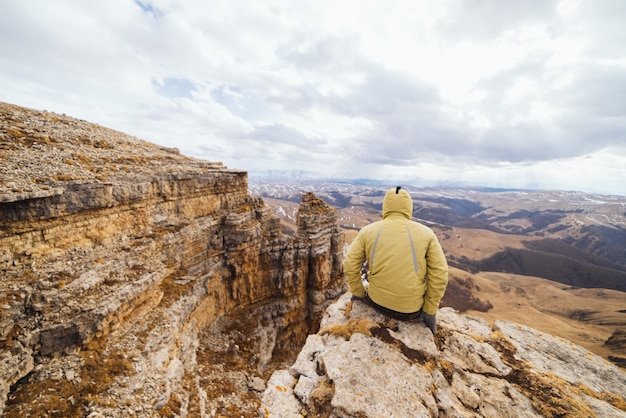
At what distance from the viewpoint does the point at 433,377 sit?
6848 millimetres

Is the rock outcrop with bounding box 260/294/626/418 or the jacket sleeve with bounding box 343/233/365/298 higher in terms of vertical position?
the jacket sleeve with bounding box 343/233/365/298

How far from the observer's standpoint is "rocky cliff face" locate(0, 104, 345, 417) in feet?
32.3

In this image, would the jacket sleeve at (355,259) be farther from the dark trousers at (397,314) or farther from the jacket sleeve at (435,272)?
the jacket sleeve at (435,272)

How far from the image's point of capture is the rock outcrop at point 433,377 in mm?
6047

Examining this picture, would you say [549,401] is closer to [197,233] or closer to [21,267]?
[21,267]

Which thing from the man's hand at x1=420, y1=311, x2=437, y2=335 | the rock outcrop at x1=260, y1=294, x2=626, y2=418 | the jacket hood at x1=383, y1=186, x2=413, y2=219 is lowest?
the rock outcrop at x1=260, y1=294, x2=626, y2=418

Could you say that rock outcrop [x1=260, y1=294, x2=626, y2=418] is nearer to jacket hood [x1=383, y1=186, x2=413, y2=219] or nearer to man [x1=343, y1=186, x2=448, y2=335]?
man [x1=343, y1=186, x2=448, y2=335]

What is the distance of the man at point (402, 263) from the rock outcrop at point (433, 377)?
86 centimetres

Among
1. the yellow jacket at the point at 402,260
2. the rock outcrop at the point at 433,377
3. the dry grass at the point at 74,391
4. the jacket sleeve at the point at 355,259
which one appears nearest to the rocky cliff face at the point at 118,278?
the dry grass at the point at 74,391

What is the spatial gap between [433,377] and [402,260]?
3.23m

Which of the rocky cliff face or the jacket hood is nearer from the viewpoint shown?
the jacket hood

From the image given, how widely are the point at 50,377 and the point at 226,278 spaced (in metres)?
19.2

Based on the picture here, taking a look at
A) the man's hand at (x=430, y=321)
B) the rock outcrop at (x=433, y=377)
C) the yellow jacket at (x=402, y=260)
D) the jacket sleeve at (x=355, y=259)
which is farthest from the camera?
the jacket sleeve at (x=355, y=259)

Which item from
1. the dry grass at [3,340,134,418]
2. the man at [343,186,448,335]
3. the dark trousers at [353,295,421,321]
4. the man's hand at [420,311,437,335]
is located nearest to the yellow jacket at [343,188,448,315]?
the man at [343,186,448,335]
